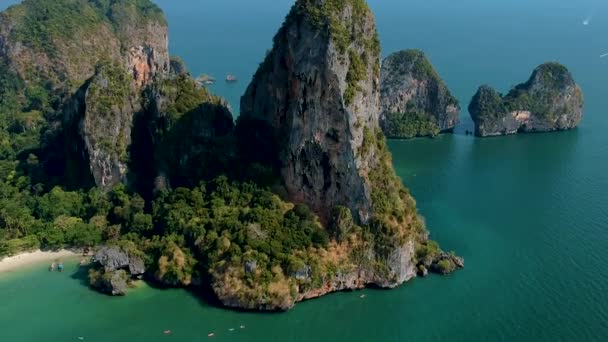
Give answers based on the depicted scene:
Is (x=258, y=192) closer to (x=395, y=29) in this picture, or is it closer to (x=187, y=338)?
(x=187, y=338)

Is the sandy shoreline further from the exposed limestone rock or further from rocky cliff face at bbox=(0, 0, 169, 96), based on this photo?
rocky cliff face at bbox=(0, 0, 169, 96)

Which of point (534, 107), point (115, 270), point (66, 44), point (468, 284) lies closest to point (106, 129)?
point (115, 270)

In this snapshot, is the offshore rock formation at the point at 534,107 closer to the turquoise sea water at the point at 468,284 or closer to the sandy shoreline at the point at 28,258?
the turquoise sea water at the point at 468,284

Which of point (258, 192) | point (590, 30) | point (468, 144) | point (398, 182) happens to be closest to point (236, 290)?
point (258, 192)

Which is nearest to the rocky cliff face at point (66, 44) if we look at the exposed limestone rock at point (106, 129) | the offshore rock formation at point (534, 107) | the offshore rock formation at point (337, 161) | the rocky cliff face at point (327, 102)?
the exposed limestone rock at point (106, 129)

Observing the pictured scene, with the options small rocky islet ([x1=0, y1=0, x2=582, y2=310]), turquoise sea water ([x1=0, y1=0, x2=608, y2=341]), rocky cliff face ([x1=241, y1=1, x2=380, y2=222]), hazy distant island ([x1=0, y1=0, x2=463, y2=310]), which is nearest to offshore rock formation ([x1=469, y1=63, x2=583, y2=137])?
turquoise sea water ([x1=0, y1=0, x2=608, y2=341])

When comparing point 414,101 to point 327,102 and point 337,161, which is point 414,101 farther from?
point 327,102
